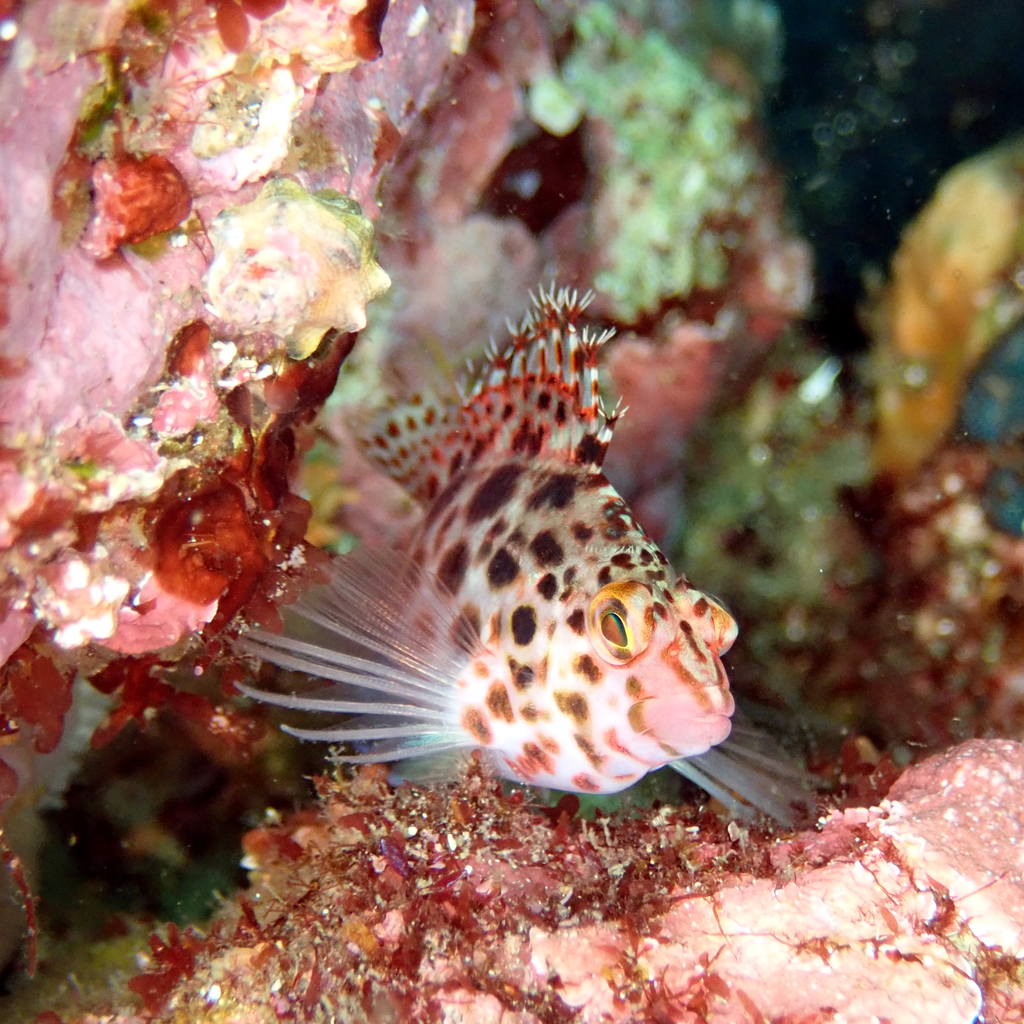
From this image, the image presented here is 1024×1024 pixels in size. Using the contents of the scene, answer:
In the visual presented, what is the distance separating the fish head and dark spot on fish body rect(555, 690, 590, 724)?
0.16 metres

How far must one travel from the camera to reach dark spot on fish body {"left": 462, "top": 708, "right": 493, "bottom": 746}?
311 centimetres

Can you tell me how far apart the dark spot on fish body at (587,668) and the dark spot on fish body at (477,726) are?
0.43m

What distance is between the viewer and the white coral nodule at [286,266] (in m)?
2.33

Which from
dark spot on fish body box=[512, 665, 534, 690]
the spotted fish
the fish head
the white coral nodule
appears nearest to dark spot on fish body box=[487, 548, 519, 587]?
the spotted fish

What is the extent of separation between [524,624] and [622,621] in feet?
1.44

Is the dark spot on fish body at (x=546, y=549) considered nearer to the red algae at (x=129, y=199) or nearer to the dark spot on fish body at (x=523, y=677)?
the dark spot on fish body at (x=523, y=677)

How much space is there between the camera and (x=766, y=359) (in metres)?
5.00

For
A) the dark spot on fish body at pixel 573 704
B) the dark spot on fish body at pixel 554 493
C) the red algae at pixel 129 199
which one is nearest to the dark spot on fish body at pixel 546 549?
the dark spot on fish body at pixel 554 493

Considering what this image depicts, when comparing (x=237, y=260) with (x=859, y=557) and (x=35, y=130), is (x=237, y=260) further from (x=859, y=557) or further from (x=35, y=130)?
(x=859, y=557)

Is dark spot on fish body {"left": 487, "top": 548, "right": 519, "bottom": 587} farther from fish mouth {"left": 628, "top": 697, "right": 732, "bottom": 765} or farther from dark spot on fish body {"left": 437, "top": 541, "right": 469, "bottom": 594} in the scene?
fish mouth {"left": 628, "top": 697, "right": 732, "bottom": 765}

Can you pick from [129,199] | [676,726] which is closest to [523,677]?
[676,726]

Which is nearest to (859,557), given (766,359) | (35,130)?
(766,359)

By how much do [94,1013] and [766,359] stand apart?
14.4ft

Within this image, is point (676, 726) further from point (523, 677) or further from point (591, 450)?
point (591, 450)
